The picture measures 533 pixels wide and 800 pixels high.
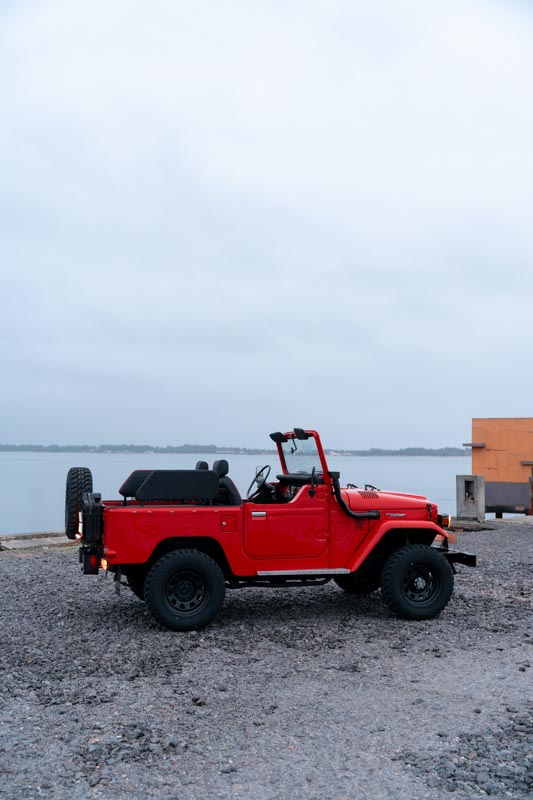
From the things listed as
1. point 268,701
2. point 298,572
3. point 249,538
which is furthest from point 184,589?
point 268,701

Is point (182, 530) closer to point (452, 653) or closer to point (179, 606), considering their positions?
point (179, 606)

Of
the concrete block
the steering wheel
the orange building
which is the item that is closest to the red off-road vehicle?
the steering wheel

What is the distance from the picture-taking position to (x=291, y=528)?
7.27m

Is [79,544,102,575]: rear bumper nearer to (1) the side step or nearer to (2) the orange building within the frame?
(1) the side step

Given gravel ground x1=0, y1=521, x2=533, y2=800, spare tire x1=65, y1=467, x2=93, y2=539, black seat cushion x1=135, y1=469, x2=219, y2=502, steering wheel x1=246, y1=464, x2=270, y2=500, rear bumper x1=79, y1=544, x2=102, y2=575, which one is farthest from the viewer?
steering wheel x1=246, y1=464, x2=270, y2=500

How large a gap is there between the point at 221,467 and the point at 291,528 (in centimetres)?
91

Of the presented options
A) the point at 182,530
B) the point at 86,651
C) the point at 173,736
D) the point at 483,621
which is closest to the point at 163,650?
the point at 86,651

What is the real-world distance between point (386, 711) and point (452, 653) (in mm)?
1640

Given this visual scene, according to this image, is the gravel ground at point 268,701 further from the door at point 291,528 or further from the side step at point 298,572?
the door at point 291,528

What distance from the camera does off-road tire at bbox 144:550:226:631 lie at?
686 centimetres

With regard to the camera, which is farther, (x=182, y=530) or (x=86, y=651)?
(x=182, y=530)

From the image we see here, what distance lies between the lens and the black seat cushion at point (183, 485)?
287 inches

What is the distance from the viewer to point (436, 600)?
7488mm

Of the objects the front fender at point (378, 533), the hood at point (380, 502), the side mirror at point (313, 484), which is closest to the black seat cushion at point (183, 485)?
the side mirror at point (313, 484)
